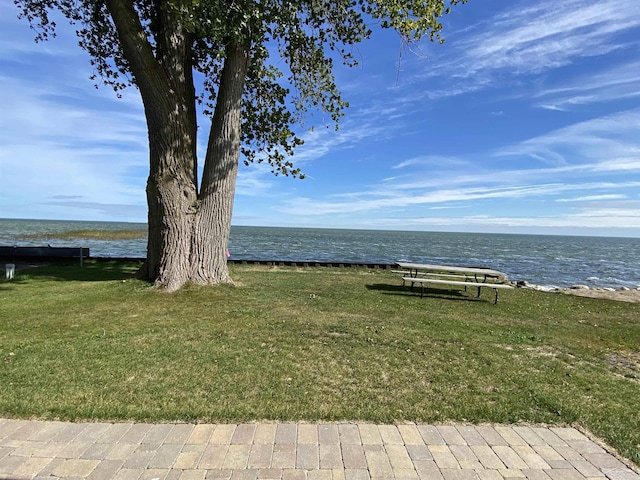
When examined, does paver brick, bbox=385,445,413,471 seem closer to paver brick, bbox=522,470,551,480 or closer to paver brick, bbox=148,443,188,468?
paver brick, bbox=522,470,551,480

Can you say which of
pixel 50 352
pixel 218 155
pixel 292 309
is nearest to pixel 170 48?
pixel 218 155

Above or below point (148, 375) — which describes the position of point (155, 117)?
above

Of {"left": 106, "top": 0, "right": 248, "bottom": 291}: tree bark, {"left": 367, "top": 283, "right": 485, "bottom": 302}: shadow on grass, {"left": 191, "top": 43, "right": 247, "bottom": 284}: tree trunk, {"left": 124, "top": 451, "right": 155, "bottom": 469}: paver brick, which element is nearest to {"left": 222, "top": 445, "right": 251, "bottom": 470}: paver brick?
{"left": 124, "top": 451, "right": 155, "bottom": 469}: paver brick

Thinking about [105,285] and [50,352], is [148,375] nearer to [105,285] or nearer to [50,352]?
[50,352]

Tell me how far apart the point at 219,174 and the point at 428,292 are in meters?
6.25

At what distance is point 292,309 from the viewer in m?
7.53

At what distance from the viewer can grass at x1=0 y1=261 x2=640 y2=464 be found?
339cm

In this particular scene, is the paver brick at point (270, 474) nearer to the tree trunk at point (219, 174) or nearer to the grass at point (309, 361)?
the grass at point (309, 361)

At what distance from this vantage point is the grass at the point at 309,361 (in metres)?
3.39

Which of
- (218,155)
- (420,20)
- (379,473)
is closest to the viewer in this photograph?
(379,473)

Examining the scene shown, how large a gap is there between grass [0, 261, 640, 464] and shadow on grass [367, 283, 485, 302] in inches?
55.4

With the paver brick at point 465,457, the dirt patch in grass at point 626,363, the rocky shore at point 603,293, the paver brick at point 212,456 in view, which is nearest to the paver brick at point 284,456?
the paver brick at point 212,456

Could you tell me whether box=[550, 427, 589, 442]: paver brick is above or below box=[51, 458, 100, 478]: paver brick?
above

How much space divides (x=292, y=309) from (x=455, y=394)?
13.6 ft
